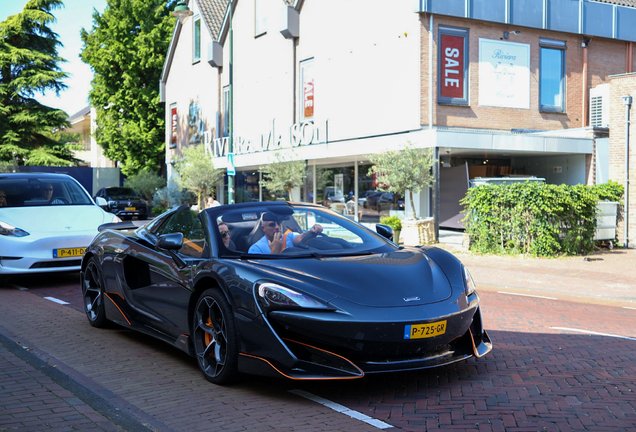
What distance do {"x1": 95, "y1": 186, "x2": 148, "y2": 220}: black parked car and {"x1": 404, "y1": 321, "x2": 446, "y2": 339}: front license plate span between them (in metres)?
30.7

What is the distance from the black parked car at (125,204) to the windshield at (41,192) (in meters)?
22.8

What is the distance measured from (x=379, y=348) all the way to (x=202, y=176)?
26599 mm

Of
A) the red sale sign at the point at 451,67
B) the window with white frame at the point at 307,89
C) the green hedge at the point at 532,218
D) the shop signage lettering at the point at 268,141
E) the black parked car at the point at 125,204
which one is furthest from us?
the black parked car at the point at 125,204

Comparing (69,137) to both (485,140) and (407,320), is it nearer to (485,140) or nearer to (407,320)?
(485,140)

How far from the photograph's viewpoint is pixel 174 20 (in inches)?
1630

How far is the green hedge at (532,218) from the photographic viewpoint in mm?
14789

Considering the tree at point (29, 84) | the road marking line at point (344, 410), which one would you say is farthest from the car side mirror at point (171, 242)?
the tree at point (29, 84)

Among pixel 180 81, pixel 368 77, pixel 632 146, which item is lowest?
pixel 632 146

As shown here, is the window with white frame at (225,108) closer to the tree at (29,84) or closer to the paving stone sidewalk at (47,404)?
the tree at (29,84)

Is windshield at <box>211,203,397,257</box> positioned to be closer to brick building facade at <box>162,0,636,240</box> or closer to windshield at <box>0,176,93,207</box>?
windshield at <box>0,176,93,207</box>

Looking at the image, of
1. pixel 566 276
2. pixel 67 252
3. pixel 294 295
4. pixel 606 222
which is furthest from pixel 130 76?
pixel 294 295

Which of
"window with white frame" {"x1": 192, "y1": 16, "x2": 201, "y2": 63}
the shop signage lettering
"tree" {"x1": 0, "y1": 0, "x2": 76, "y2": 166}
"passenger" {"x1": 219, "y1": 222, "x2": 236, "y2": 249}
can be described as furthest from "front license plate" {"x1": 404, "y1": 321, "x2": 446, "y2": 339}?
"tree" {"x1": 0, "y1": 0, "x2": 76, "y2": 166}

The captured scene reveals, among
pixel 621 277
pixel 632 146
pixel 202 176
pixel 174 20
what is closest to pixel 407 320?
pixel 621 277

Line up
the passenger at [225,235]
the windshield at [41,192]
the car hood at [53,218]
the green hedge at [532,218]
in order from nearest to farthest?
the passenger at [225,235], the car hood at [53,218], the windshield at [41,192], the green hedge at [532,218]
